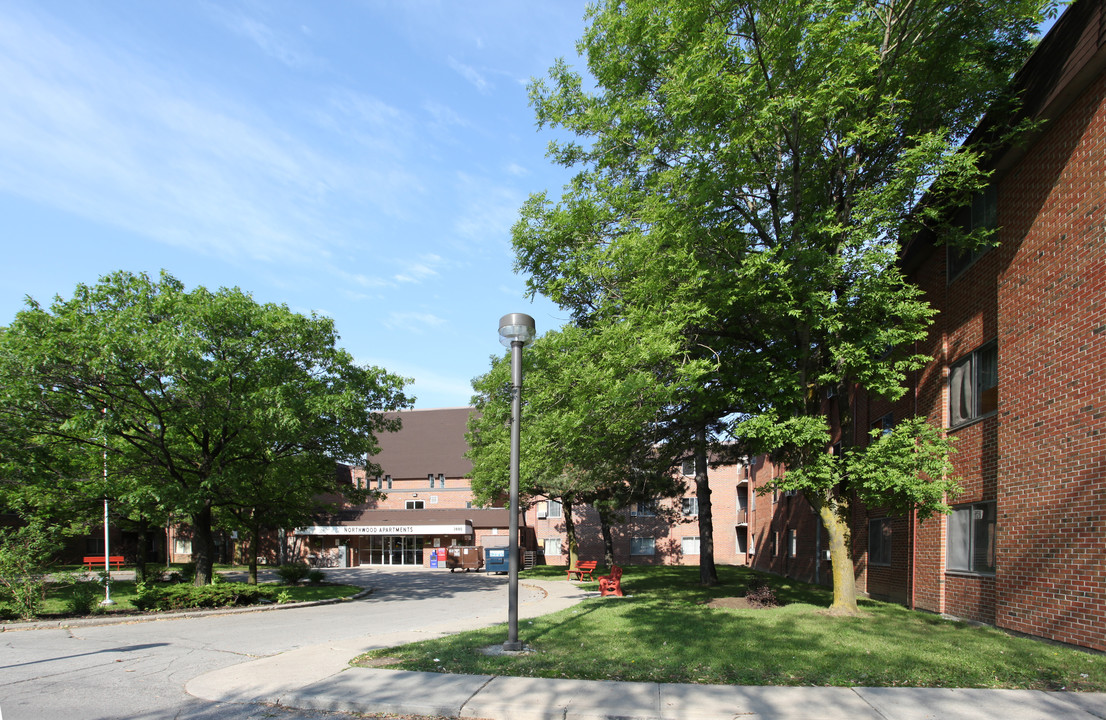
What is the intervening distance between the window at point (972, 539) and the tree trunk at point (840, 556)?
2165 mm

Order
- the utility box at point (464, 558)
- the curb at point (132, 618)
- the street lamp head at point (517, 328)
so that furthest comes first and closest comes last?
1. the utility box at point (464, 558)
2. the curb at point (132, 618)
3. the street lamp head at point (517, 328)

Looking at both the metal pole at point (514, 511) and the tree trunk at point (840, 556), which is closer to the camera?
the metal pole at point (514, 511)

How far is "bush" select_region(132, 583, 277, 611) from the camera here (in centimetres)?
1684

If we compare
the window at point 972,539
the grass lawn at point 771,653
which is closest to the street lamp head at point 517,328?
the grass lawn at point 771,653

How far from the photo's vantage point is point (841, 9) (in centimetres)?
1274

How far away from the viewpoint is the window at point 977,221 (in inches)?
532

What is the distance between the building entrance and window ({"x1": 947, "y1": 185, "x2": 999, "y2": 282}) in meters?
41.6

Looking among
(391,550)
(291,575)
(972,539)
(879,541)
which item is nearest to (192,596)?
(291,575)

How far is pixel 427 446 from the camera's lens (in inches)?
2144

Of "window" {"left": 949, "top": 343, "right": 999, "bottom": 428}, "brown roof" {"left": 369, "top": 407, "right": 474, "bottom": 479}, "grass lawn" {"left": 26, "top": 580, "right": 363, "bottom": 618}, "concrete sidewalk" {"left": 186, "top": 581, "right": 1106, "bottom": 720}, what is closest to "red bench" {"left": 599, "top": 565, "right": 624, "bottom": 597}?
"grass lawn" {"left": 26, "top": 580, "right": 363, "bottom": 618}

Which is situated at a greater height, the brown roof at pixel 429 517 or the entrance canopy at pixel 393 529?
the brown roof at pixel 429 517

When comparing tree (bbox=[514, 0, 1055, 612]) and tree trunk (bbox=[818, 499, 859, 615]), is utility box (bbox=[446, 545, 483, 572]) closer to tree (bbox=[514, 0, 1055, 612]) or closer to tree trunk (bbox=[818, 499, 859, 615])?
tree (bbox=[514, 0, 1055, 612])

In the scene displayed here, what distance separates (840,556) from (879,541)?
6368 millimetres

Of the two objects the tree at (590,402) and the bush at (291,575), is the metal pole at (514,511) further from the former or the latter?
the bush at (291,575)
